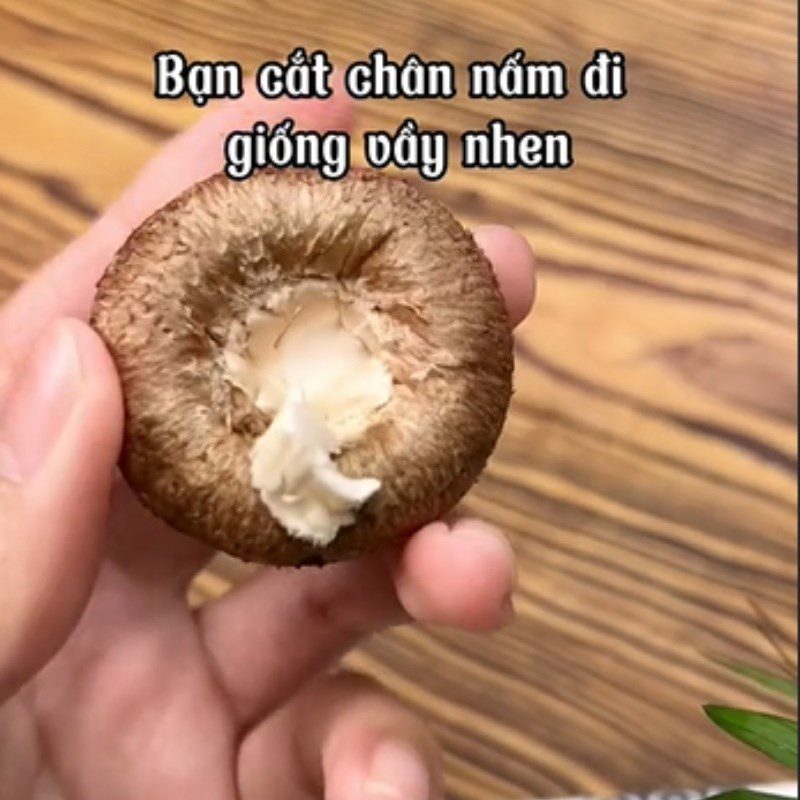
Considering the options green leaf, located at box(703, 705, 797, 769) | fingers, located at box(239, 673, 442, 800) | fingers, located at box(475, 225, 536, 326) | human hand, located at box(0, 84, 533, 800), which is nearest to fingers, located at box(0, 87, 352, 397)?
human hand, located at box(0, 84, 533, 800)

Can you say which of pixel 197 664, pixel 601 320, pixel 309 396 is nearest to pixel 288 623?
pixel 197 664

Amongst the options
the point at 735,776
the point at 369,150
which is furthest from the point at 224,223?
the point at 735,776

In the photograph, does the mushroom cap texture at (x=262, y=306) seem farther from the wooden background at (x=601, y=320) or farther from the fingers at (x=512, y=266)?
the wooden background at (x=601, y=320)

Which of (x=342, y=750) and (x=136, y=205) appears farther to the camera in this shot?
(x=136, y=205)

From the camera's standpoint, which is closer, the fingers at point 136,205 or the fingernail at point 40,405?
the fingernail at point 40,405

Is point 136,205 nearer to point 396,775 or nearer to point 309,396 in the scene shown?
point 309,396

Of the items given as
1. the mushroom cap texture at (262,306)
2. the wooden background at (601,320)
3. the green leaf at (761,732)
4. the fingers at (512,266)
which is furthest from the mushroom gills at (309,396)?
the wooden background at (601,320)
